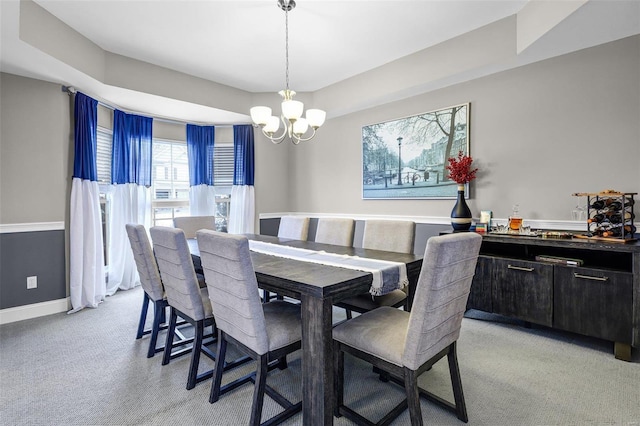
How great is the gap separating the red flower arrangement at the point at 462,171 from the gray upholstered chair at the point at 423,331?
6.31ft

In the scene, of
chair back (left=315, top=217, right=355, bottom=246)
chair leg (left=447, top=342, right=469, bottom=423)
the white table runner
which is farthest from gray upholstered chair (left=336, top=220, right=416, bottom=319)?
chair leg (left=447, top=342, right=469, bottom=423)

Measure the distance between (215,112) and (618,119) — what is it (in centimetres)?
439

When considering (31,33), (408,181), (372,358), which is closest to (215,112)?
(31,33)

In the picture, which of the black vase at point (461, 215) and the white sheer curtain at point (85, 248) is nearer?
the black vase at point (461, 215)

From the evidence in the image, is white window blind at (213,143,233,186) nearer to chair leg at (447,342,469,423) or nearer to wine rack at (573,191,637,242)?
chair leg at (447,342,469,423)

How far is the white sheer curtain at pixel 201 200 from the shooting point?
15.8ft

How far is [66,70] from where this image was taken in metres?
3.07

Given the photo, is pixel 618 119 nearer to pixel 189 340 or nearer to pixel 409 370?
pixel 409 370

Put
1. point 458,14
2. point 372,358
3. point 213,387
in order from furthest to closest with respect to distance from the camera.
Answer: point 458,14, point 213,387, point 372,358

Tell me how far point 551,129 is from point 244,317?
3129 millimetres

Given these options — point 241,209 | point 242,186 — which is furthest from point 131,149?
point 241,209

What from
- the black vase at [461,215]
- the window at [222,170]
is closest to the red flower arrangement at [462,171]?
the black vase at [461,215]

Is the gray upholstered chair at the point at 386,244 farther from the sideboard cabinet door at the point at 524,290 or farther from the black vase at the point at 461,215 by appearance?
the sideboard cabinet door at the point at 524,290

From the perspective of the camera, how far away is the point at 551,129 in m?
2.97
